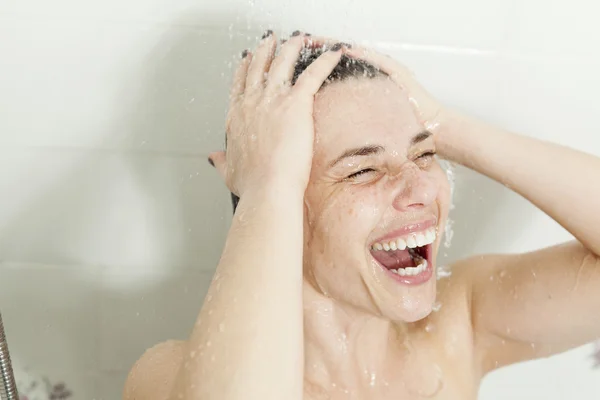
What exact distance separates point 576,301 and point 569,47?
1.83 feet

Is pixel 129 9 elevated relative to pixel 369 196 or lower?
elevated

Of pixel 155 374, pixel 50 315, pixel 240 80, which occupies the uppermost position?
pixel 240 80

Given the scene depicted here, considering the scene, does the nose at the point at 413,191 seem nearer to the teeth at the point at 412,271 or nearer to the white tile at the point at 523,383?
the teeth at the point at 412,271

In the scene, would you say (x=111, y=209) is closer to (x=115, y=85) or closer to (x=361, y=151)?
(x=115, y=85)

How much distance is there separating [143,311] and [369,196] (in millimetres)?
751

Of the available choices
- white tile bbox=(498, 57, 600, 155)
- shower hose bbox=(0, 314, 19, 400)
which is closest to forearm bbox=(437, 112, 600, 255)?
white tile bbox=(498, 57, 600, 155)

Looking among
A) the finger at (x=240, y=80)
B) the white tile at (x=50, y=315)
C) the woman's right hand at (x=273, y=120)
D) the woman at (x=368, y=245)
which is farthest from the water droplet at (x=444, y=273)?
the white tile at (x=50, y=315)

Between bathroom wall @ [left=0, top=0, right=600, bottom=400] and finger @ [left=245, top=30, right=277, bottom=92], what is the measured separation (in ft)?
0.97

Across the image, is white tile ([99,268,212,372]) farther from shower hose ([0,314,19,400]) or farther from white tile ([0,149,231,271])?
shower hose ([0,314,19,400])

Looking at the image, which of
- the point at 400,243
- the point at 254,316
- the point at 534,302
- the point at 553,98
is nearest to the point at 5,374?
the point at 254,316

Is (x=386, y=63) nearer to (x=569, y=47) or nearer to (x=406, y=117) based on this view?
(x=406, y=117)

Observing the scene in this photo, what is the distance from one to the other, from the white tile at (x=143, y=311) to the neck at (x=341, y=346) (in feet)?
1.51

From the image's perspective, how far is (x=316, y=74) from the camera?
871 mm

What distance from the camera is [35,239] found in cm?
135
